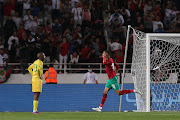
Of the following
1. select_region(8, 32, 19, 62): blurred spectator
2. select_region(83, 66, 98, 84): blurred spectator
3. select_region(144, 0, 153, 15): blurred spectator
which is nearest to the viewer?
select_region(83, 66, 98, 84): blurred spectator

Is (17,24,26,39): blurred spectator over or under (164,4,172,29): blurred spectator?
under

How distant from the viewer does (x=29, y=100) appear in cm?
1759

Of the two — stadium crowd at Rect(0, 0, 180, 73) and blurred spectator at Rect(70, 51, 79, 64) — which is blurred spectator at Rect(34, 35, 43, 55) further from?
blurred spectator at Rect(70, 51, 79, 64)

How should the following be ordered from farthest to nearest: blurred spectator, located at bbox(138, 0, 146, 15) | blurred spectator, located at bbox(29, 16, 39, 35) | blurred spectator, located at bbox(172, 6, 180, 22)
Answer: blurred spectator, located at bbox(172, 6, 180, 22), blurred spectator, located at bbox(138, 0, 146, 15), blurred spectator, located at bbox(29, 16, 39, 35)

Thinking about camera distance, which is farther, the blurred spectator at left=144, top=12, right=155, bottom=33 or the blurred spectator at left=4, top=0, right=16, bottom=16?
the blurred spectator at left=144, top=12, right=155, bottom=33

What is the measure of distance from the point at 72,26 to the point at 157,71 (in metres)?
4.94

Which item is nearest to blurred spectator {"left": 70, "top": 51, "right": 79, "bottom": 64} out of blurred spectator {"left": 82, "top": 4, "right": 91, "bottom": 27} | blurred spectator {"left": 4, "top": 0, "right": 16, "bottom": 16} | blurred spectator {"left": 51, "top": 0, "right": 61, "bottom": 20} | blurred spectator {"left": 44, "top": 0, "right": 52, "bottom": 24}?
blurred spectator {"left": 82, "top": 4, "right": 91, "bottom": 27}

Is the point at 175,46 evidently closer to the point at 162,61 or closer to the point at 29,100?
the point at 162,61

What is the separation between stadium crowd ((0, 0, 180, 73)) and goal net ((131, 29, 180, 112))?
322 cm

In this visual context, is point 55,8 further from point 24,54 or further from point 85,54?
point 24,54

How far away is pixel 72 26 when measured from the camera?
21.2 m

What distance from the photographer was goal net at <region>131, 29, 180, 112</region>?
15.4 meters

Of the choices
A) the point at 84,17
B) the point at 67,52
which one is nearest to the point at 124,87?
the point at 67,52

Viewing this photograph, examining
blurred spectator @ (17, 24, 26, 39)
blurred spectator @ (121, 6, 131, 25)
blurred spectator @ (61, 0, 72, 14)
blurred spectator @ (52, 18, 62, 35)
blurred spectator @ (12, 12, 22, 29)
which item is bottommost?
blurred spectator @ (17, 24, 26, 39)
